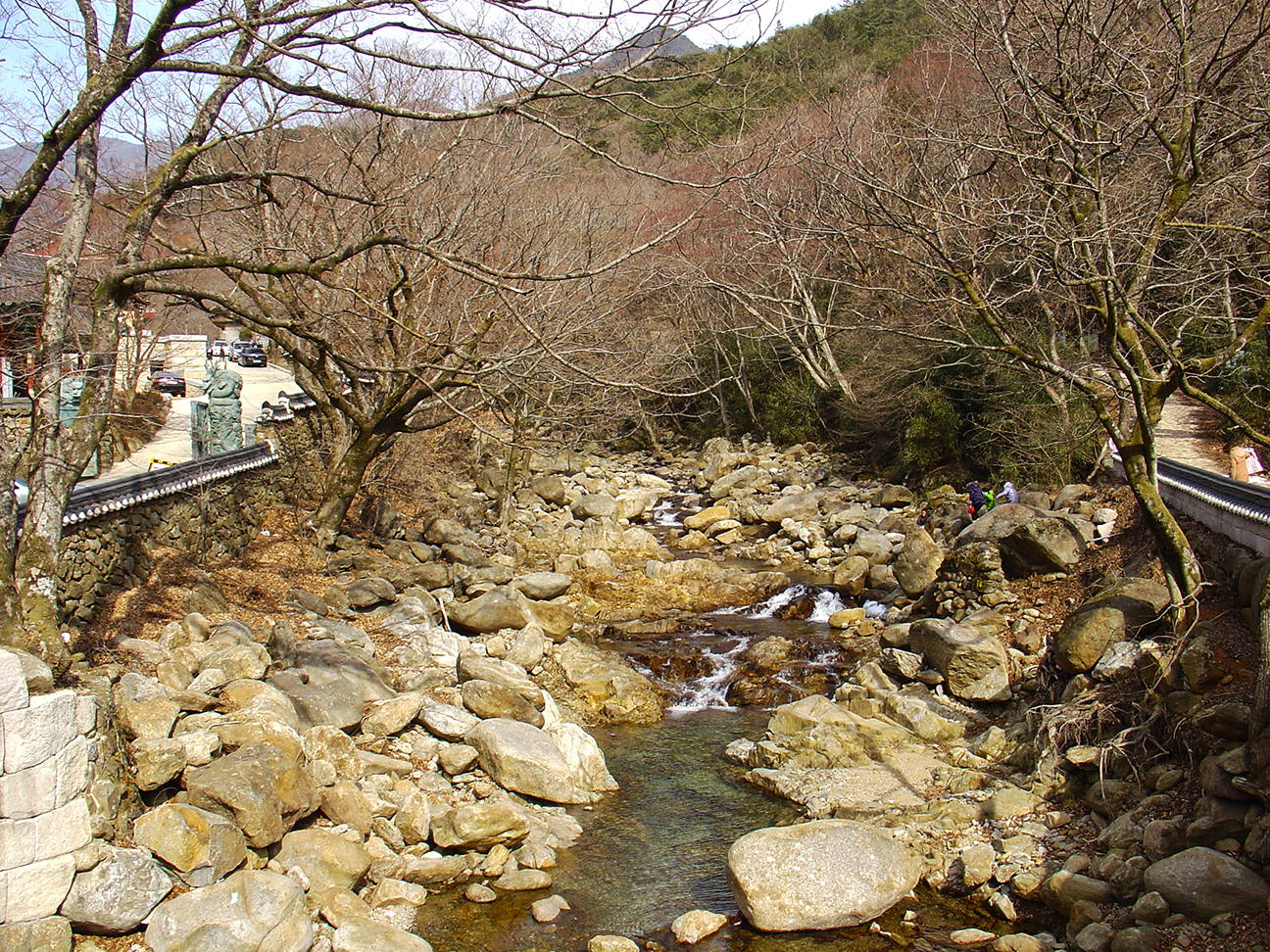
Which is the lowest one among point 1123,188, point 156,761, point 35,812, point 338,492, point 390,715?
point 390,715

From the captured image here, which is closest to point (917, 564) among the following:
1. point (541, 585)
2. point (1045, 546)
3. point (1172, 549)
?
point (1045, 546)

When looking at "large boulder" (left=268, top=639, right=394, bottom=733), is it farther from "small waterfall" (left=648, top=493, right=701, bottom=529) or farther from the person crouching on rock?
"small waterfall" (left=648, top=493, right=701, bottom=529)

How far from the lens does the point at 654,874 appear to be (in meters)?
6.64

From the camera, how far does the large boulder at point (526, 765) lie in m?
7.51

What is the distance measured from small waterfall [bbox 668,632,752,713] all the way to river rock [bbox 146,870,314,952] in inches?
215

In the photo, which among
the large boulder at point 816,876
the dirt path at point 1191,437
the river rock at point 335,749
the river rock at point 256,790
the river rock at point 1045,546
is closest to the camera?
the river rock at point 256,790

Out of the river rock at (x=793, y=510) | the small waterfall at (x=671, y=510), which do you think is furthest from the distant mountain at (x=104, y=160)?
the river rock at (x=793, y=510)

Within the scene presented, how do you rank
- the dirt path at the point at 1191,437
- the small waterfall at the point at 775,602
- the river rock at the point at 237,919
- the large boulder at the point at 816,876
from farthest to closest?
the dirt path at the point at 1191,437, the small waterfall at the point at 775,602, the large boulder at the point at 816,876, the river rock at the point at 237,919

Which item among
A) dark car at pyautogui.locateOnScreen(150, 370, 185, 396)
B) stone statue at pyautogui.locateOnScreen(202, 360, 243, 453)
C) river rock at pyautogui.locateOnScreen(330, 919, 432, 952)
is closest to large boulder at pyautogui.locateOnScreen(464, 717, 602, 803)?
river rock at pyautogui.locateOnScreen(330, 919, 432, 952)

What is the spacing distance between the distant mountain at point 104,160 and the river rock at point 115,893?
4.90 metres

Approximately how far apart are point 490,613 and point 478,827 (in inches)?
184

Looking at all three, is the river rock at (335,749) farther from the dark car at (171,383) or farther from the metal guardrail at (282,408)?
the dark car at (171,383)

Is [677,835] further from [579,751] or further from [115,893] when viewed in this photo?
[115,893]

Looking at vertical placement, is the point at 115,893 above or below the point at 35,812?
below
